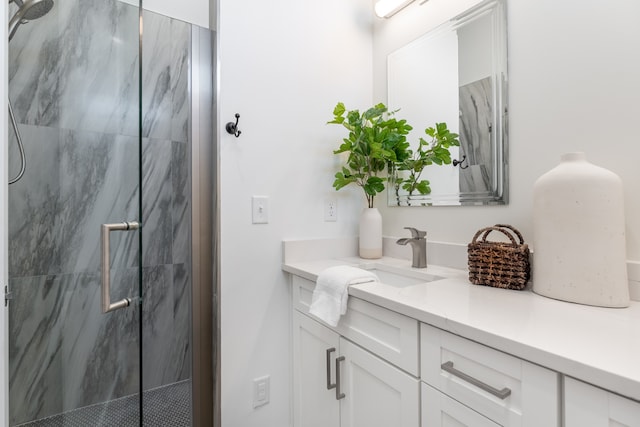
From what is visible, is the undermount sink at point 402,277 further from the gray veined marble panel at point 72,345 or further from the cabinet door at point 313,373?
the gray veined marble panel at point 72,345

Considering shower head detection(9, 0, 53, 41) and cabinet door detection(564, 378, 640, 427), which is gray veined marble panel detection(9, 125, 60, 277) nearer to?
shower head detection(9, 0, 53, 41)

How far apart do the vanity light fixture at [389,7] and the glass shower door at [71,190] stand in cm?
118

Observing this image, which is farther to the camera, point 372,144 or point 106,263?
point 372,144

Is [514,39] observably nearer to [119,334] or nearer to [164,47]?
[164,47]

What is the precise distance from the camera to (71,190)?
3.50ft

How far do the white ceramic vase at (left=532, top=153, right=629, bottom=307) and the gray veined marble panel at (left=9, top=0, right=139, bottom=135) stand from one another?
1.32 metres

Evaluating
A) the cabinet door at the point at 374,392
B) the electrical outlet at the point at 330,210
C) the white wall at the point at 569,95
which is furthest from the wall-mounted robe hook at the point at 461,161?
the cabinet door at the point at 374,392

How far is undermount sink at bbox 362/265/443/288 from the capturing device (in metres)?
1.25

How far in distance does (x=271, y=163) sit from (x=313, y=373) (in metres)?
0.94

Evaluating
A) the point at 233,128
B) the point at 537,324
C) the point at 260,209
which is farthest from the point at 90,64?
the point at 537,324

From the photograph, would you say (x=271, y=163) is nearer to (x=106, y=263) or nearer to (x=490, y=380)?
(x=106, y=263)

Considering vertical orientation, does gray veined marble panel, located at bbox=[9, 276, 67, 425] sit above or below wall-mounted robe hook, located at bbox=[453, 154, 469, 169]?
below

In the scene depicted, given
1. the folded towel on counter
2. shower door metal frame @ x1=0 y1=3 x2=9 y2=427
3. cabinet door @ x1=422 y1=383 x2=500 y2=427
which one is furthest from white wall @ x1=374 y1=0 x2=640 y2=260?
shower door metal frame @ x1=0 y1=3 x2=9 y2=427

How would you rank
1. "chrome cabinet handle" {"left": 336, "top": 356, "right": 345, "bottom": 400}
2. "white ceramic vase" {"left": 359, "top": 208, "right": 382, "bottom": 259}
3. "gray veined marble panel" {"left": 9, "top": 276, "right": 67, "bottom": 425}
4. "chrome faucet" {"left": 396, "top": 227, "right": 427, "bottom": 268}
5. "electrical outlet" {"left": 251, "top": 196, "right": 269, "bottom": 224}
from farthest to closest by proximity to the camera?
1. "white ceramic vase" {"left": 359, "top": 208, "right": 382, "bottom": 259}
2. "electrical outlet" {"left": 251, "top": 196, "right": 269, "bottom": 224}
3. "chrome faucet" {"left": 396, "top": 227, "right": 427, "bottom": 268}
4. "chrome cabinet handle" {"left": 336, "top": 356, "right": 345, "bottom": 400}
5. "gray veined marble panel" {"left": 9, "top": 276, "right": 67, "bottom": 425}
